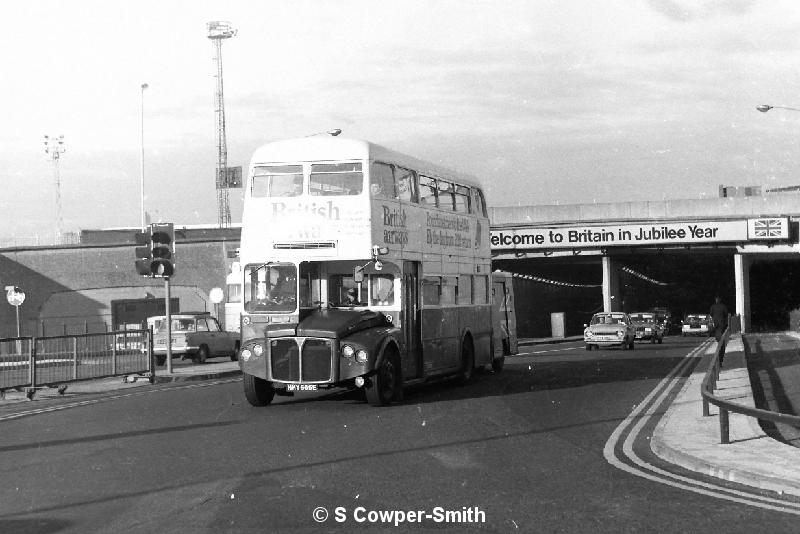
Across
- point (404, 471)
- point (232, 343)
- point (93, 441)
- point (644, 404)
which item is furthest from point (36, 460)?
point (232, 343)

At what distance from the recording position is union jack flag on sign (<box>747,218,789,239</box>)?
198ft

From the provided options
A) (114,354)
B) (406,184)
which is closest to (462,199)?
(406,184)

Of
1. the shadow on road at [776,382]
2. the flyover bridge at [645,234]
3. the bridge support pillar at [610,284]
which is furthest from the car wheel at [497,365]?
the bridge support pillar at [610,284]

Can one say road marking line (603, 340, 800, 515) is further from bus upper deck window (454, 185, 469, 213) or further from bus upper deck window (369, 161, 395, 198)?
bus upper deck window (454, 185, 469, 213)

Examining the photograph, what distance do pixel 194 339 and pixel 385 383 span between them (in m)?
20.5

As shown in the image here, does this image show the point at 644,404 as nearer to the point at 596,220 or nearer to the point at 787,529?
the point at 787,529

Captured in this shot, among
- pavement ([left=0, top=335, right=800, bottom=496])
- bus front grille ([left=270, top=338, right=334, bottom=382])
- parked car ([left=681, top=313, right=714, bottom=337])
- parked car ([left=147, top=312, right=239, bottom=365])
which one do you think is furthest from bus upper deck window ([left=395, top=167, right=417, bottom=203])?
parked car ([left=681, top=313, right=714, bottom=337])

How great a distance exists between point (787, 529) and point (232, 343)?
33292 millimetres

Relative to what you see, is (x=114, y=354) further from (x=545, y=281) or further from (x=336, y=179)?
(x=545, y=281)

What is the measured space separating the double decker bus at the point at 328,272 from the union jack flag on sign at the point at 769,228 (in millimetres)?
43951

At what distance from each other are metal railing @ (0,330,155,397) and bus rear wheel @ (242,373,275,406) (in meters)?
6.04

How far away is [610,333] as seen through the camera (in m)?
44.0

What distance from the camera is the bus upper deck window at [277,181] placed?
19609 millimetres

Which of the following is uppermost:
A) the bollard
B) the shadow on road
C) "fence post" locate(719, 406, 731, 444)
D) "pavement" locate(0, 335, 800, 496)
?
the bollard
